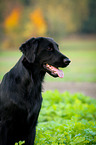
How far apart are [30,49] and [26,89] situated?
1.90 feet

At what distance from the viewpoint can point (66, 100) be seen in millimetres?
6770

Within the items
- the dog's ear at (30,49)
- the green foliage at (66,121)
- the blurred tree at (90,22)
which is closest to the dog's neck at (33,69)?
the dog's ear at (30,49)

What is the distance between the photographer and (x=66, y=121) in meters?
4.63

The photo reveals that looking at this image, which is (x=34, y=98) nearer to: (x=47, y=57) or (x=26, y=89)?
(x=26, y=89)

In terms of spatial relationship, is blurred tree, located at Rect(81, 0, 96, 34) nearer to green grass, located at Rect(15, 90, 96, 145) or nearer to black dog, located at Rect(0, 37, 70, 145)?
green grass, located at Rect(15, 90, 96, 145)

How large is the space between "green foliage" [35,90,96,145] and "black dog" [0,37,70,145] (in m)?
0.49

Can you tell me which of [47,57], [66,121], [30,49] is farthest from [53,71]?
[66,121]

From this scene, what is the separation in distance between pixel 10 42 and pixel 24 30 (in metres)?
3.28

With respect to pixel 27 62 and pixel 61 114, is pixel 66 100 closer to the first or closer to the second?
pixel 61 114

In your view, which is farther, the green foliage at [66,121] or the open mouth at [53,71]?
the green foliage at [66,121]

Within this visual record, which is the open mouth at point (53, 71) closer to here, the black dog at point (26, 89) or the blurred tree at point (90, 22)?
the black dog at point (26, 89)

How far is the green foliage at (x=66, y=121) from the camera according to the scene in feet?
11.5

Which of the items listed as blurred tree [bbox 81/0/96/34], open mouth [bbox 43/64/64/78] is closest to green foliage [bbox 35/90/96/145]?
open mouth [bbox 43/64/64/78]

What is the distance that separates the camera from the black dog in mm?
3107
